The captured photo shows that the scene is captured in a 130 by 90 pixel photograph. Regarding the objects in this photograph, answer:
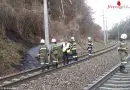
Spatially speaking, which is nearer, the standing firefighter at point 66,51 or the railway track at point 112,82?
the railway track at point 112,82

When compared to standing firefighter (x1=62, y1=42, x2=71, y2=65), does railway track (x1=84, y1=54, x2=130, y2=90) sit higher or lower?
lower

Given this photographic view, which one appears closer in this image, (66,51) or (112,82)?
(112,82)

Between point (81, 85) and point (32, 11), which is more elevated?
point (32, 11)

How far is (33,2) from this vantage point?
29812 mm

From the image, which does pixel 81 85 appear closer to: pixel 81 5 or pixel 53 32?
pixel 53 32

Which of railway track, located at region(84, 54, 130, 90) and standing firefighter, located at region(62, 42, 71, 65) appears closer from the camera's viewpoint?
railway track, located at region(84, 54, 130, 90)

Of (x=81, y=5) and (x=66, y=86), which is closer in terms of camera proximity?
(x=66, y=86)

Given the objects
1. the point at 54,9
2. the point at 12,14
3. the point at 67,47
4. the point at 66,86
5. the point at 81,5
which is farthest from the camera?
the point at 81,5

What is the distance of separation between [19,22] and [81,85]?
544 inches

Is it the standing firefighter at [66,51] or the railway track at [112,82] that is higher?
the standing firefighter at [66,51]

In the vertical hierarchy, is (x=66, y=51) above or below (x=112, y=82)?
above

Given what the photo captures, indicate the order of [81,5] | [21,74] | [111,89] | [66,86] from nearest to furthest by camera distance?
[111,89]
[66,86]
[21,74]
[81,5]

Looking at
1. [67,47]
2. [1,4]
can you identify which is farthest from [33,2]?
[67,47]

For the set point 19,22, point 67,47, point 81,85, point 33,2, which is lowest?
point 81,85
